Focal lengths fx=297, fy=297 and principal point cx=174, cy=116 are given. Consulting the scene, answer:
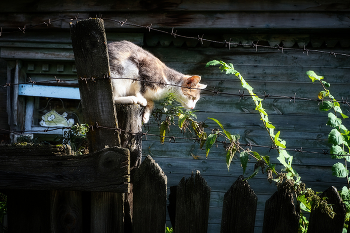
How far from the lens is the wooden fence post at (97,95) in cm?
177

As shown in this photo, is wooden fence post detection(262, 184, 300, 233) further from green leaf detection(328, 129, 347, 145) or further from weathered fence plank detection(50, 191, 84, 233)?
weathered fence plank detection(50, 191, 84, 233)

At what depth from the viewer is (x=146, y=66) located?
10.2ft

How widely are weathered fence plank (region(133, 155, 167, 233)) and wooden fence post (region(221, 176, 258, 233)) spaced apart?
Result: 40cm

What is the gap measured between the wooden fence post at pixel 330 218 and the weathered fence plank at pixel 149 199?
94 cm

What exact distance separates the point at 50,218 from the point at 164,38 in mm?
3538

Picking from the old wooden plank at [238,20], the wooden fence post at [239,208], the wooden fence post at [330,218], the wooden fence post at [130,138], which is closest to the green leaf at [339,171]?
the wooden fence post at [330,218]

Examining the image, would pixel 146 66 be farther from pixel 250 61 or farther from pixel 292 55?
pixel 292 55

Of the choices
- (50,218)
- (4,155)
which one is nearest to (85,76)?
(4,155)

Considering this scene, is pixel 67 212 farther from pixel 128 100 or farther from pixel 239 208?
pixel 239 208

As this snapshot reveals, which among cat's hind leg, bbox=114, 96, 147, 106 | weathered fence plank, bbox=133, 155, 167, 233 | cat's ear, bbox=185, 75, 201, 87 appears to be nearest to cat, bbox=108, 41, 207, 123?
cat's ear, bbox=185, 75, 201, 87

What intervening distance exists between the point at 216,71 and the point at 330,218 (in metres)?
3.40

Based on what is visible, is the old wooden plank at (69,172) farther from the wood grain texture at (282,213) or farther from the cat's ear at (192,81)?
the cat's ear at (192,81)

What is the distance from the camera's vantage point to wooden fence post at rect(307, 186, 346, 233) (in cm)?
178

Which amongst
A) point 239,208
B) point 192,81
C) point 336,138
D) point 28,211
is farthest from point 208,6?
point 28,211
